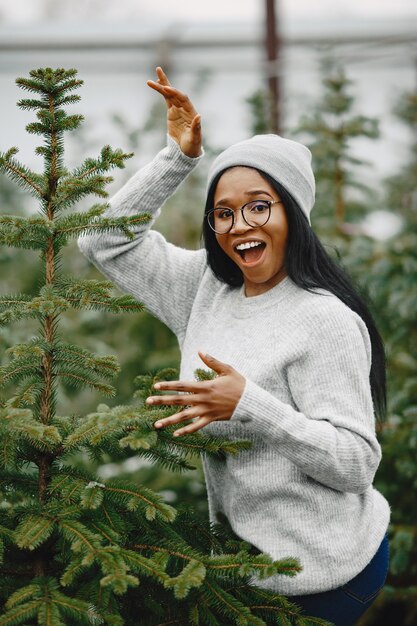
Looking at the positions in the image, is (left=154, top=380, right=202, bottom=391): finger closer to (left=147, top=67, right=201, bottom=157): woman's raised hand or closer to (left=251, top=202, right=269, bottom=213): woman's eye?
(left=251, top=202, right=269, bottom=213): woman's eye

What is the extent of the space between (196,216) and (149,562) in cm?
366

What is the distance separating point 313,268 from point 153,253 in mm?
495

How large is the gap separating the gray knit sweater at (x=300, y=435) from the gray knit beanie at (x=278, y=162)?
231 mm

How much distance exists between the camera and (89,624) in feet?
4.92

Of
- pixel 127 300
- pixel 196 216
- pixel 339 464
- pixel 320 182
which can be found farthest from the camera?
pixel 196 216

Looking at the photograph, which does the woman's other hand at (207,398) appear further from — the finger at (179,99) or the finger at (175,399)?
the finger at (179,99)

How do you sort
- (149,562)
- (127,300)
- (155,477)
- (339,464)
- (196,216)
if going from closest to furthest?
(149,562), (339,464), (127,300), (155,477), (196,216)

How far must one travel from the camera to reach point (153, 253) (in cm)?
215

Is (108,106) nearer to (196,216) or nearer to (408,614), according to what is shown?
(196,216)

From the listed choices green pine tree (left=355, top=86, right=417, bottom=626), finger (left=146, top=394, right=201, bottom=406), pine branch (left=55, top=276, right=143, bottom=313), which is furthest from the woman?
green pine tree (left=355, top=86, right=417, bottom=626)

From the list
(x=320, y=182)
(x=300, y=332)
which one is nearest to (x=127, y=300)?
(x=300, y=332)

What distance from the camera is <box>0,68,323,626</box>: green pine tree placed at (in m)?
1.48

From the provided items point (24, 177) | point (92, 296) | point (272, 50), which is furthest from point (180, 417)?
point (272, 50)

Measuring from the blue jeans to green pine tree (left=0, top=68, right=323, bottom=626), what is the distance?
98 mm
